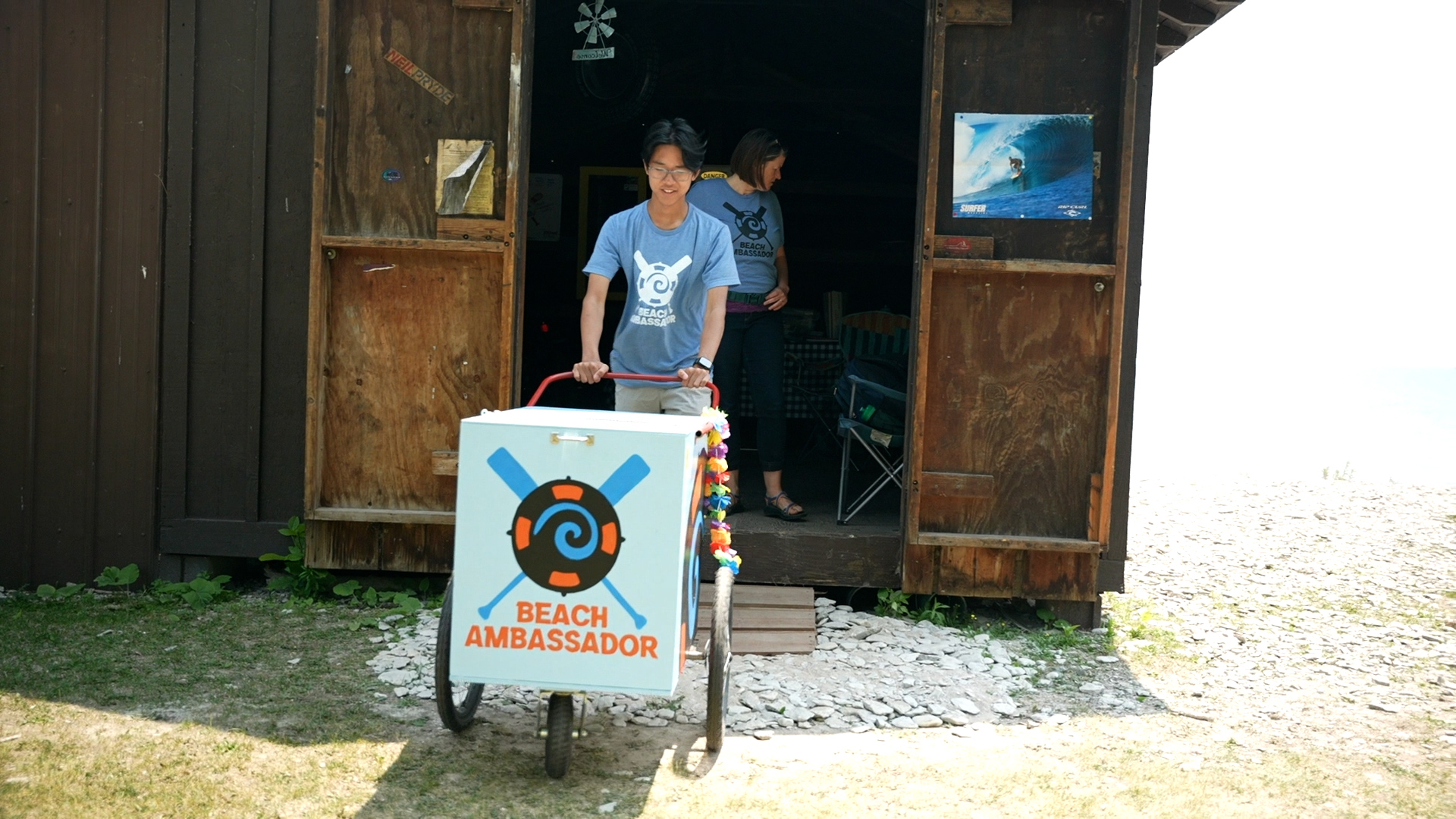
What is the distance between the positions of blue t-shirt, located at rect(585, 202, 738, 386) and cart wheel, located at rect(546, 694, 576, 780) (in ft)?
4.47

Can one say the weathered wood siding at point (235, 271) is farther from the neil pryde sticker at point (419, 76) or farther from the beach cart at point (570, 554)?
the beach cart at point (570, 554)

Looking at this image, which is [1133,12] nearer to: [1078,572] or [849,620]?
[1078,572]

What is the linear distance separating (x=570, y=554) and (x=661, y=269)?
4.86 ft

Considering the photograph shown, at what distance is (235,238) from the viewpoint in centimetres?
568

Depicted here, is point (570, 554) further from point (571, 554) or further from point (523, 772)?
point (523, 772)

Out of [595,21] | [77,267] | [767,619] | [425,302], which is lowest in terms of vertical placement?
[767,619]

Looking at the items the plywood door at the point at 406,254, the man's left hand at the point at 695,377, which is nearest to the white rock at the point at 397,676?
the plywood door at the point at 406,254

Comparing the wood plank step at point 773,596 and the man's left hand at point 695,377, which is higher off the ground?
the man's left hand at point 695,377

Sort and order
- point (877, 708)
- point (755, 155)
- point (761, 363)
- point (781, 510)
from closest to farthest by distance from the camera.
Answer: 1. point (877, 708)
2. point (755, 155)
3. point (761, 363)
4. point (781, 510)

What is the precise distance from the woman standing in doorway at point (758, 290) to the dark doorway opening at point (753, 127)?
2318 mm

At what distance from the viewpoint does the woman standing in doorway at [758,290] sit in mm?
5387

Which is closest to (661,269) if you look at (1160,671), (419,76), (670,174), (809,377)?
(670,174)

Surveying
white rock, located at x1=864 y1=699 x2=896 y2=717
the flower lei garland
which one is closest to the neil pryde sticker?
the flower lei garland

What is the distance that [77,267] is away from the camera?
565 cm
